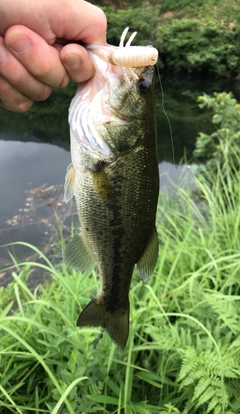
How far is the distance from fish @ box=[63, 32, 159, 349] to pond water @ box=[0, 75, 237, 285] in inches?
92.0

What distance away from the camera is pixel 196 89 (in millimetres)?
16984

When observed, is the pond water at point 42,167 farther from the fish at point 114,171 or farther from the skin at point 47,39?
the skin at point 47,39

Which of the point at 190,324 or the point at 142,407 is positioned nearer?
the point at 142,407

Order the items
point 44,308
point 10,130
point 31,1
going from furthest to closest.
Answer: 1. point 10,130
2. point 44,308
3. point 31,1

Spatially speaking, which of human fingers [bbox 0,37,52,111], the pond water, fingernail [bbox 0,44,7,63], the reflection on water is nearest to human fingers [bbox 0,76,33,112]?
human fingers [bbox 0,37,52,111]

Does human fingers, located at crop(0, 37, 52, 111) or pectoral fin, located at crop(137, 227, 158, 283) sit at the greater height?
human fingers, located at crop(0, 37, 52, 111)

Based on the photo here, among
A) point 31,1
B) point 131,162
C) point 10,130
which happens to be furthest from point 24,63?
point 10,130

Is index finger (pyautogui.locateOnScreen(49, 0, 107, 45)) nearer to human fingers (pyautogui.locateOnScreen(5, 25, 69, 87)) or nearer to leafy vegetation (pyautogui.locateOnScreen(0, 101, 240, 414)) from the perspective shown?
human fingers (pyautogui.locateOnScreen(5, 25, 69, 87))

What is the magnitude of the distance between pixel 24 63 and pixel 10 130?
→ 912cm

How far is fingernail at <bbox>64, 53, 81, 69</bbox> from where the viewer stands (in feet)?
4.10

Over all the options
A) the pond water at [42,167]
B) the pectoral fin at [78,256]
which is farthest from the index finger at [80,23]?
the pond water at [42,167]

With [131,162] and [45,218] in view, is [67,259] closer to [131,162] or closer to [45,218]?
[131,162]

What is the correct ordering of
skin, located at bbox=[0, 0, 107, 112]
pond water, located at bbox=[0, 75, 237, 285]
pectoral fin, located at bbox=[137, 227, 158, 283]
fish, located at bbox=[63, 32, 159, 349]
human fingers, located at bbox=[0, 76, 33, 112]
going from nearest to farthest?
skin, located at bbox=[0, 0, 107, 112]
fish, located at bbox=[63, 32, 159, 349]
human fingers, located at bbox=[0, 76, 33, 112]
pectoral fin, located at bbox=[137, 227, 158, 283]
pond water, located at bbox=[0, 75, 237, 285]

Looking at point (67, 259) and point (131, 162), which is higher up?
point (131, 162)
